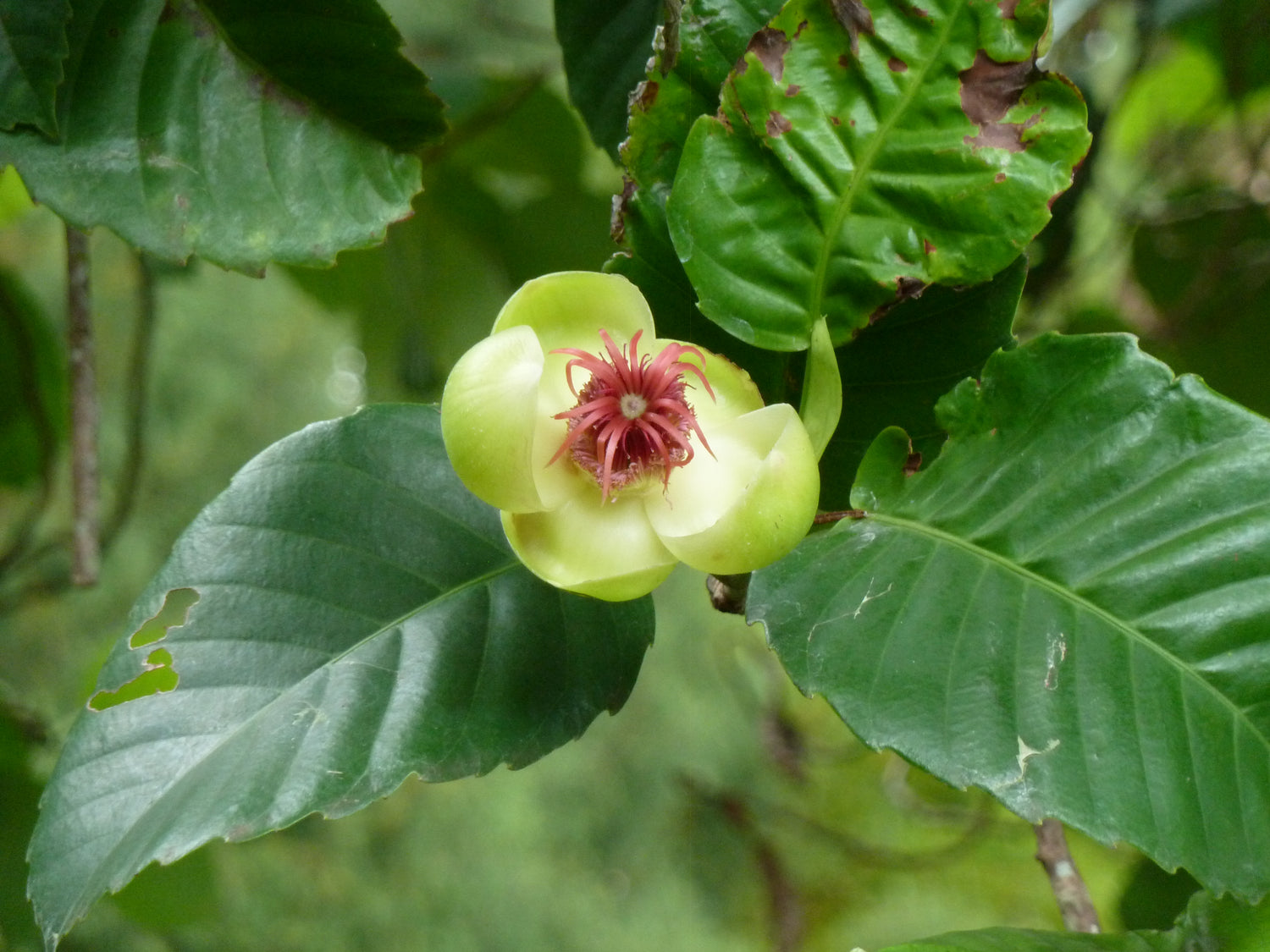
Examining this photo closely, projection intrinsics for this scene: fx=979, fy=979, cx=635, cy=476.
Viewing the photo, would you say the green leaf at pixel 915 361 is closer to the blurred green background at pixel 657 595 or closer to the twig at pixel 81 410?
the twig at pixel 81 410

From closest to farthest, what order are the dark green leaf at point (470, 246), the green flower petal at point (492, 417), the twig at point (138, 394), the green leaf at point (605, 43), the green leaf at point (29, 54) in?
the green flower petal at point (492, 417) < the green leaf at point (29, 54) < the green leaf at point (605, 43) < the twig at point (138, 394) < the dark green leaf at point (470, 246)

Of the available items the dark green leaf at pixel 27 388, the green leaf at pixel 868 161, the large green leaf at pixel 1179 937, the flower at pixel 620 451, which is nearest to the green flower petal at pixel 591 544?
the flower at pixel 620 451

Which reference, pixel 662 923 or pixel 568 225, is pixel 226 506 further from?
pixel 662 923

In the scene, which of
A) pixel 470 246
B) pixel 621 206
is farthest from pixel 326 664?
pixel 470 246

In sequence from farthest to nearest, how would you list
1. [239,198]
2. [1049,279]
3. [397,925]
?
[397,925], [1049,279], [239,198]

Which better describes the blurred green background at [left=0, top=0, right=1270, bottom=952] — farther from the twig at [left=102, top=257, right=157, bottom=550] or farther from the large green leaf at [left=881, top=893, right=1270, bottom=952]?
the large green leaf at [left=881, top=893, right=1270, bottom=952]

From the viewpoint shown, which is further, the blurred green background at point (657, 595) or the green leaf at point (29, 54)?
the blurred green background at point (657, 595)

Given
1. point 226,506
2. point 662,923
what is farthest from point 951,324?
point 662,923
